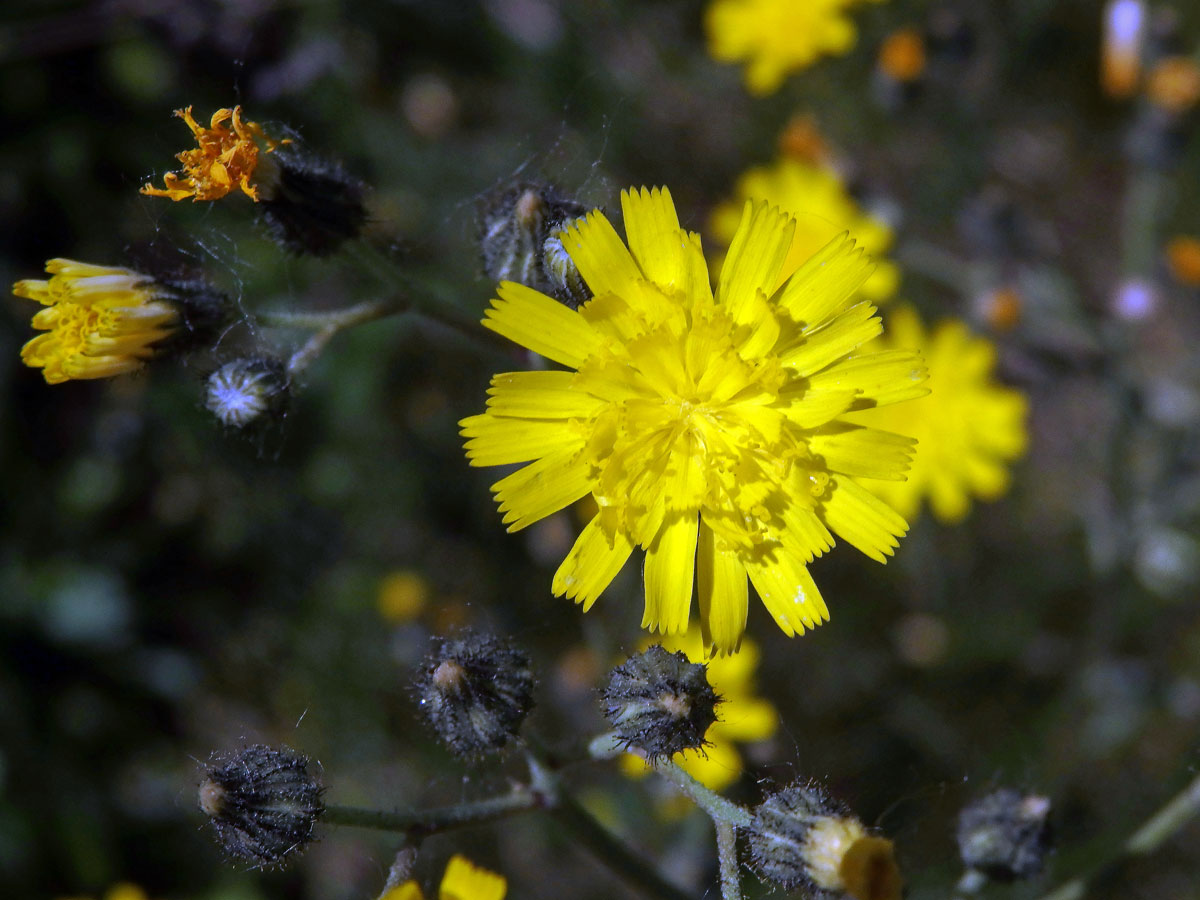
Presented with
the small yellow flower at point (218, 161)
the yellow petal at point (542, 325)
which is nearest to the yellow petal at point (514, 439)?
the yellow petal at point (542, 325)

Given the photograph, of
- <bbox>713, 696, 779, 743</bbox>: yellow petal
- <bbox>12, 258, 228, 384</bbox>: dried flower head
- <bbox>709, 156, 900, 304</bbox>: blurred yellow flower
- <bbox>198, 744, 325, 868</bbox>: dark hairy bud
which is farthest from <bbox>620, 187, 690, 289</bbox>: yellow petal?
<bbox>709, 156, 900, 304</bbox>: blurred yellow flower

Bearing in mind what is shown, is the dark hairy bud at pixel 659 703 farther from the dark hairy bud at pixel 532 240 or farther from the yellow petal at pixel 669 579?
the dark hairy bud at pixel 532 240

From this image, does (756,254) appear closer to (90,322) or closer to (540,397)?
(540,397)

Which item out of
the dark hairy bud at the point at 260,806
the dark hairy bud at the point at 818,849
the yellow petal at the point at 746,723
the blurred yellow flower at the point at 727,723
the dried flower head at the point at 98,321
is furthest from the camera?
the yellow petal at the point at 746,723

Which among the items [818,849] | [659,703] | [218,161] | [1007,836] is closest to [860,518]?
A: [659,703]

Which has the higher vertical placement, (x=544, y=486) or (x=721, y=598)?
(x=544, y=486)

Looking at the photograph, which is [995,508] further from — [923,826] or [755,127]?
[755,127]

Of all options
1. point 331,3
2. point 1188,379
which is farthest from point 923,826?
point 331,3
